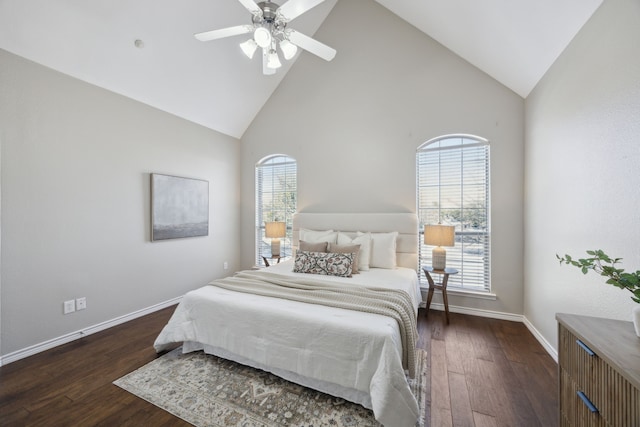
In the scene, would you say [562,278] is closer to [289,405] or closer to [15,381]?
[289,405]

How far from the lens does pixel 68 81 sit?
2.55 meters

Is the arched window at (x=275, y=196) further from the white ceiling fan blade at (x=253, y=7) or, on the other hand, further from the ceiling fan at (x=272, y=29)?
the white ceiling fan blade at (x=253, y=7)

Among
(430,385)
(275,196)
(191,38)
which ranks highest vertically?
(191,38)

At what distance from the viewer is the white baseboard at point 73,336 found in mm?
2212

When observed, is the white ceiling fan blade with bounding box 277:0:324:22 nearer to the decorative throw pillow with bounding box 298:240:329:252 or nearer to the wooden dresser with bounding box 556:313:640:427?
the decorative throw pillow with bounding box 298:240:329:252

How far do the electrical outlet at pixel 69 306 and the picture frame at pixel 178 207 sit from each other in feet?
3.26

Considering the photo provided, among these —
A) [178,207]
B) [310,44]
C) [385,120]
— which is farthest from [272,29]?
[178,207]

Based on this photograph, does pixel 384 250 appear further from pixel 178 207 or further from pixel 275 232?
pixel 178 207

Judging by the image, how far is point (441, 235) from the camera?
2945 mm

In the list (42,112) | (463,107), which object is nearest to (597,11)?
(463,107)

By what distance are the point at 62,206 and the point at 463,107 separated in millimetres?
4632

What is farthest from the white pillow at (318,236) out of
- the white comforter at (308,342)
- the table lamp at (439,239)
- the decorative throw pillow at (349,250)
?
the white comforter at (308,342)

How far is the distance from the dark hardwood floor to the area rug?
0.29ft

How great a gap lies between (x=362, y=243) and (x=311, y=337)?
5.56 ft
